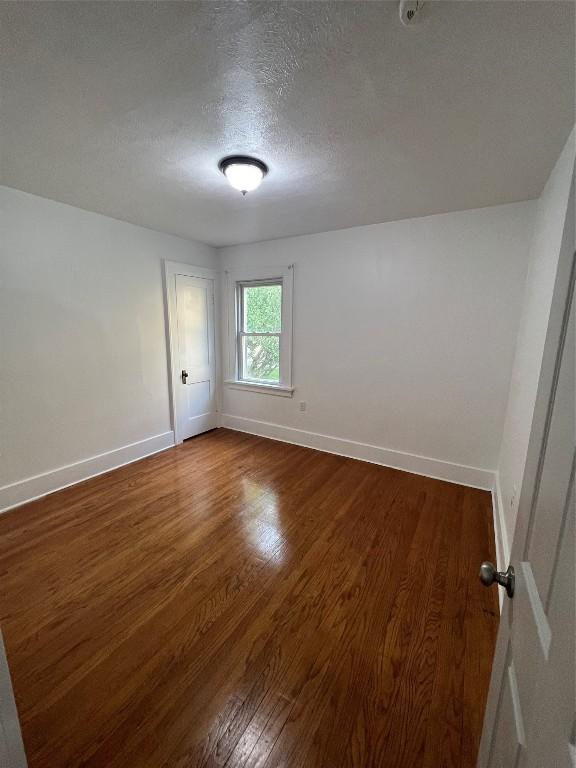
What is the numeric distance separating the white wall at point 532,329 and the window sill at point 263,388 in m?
2.27

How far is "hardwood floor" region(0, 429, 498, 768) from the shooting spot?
1.10 metres

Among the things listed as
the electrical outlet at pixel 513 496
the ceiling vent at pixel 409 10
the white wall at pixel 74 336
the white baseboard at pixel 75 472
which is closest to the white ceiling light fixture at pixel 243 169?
the ceiling vent at pixel 409 10

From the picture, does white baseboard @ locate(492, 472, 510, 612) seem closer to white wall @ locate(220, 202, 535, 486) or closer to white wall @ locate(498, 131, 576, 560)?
white wall @ locate(498, 131, 576, 560)

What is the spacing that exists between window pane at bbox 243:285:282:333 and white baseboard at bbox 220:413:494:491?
1.27 m

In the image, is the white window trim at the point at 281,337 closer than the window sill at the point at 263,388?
Yes

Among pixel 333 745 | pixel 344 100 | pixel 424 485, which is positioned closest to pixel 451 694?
pixel 333 745

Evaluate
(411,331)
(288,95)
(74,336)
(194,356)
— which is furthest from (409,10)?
(194,356)

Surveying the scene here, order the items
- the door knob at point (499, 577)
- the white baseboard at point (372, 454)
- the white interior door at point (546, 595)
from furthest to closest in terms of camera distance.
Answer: the white baseboard at point (372, 454) < the door knob at point (499, 577) < the white interior door at point (546, 595)

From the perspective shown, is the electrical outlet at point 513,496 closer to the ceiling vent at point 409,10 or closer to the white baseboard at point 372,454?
the white baseboard at point 372,454

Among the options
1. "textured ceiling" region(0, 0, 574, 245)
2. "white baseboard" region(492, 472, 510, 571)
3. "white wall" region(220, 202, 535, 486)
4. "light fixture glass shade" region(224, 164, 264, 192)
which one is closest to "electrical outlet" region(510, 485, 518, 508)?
"white baseboard" region(492, 472, 510, 571)

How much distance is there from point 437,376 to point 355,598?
2.07 meters

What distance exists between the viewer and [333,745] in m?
1.09

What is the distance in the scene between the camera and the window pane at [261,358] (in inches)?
157

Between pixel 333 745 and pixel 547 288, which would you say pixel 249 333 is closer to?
pixel 547 288
